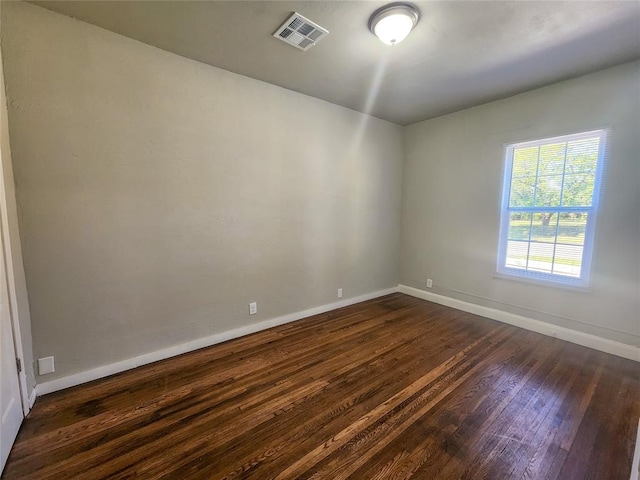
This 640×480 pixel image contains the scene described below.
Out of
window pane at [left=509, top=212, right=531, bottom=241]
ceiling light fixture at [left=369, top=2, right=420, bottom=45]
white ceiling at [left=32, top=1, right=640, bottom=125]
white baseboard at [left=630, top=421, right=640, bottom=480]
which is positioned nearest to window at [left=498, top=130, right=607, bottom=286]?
window pane at [left=509, top=212, right=531, bottom=241]

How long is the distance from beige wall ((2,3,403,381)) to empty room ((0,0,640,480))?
0.02 metres

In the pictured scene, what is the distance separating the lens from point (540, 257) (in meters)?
3.05

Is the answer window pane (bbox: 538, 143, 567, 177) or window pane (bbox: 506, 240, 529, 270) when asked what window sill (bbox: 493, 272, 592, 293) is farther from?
window pane (bbox: 538, 143, 567, 177)

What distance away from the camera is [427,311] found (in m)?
3.70

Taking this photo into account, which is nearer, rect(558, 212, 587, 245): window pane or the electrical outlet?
the electrical outlet

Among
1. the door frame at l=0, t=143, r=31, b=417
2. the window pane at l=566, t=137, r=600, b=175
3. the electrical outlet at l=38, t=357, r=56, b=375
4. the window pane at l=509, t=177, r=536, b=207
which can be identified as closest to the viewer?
the door frame at l=0, t=143, r=31, b=417

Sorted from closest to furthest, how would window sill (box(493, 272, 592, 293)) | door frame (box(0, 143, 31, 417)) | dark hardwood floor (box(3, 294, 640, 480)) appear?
dark hardwood floor (box(3, 294, 640, 480)), door frame (box(0, 143, 31, 417)), window sill (box(493, 272, 592, 293))

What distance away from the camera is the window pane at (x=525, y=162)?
3.07 meters

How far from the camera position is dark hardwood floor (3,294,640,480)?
142cm

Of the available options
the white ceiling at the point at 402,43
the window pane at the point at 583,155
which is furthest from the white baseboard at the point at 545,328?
the white ceiling at the point at 402,43

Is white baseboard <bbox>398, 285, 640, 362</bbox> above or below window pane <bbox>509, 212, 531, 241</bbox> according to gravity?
below

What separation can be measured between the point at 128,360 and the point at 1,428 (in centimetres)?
88

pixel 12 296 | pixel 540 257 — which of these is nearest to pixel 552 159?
pixel 540 257

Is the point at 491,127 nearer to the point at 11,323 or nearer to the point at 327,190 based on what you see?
the point at 327,190
